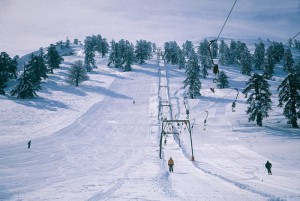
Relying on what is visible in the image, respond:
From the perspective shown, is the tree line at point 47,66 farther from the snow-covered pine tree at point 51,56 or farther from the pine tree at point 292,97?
the pine tree at point 292,97

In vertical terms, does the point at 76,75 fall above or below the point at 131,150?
above

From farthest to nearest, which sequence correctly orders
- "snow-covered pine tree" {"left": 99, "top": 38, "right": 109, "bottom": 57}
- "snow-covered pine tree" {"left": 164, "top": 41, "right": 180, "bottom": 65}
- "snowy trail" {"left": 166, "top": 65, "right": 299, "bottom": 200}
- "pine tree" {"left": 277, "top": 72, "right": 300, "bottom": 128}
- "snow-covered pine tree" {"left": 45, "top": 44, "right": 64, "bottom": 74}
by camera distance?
1. "snow-covered pine tree" {"left": 99, "top": 38, "right": 109, "bottom": 57}
2. "snow-covered pine tree" {"left": 164, "top": 41, "right": 180, "bottom": 65}
3. "snow-covered pine tree" {"left": 45, "top": 44, "right": 64, "bottom": 74}
4. "pine tree" {"left": 277, "top": 72, "right": 300, "bottom": 128}
5. "snowy trail" {"left": 166, "top": 65, "right": 299, "bottom": 200}

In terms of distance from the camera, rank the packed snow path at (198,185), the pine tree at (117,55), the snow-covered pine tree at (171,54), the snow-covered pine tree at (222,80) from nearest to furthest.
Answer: the packed snow path at (198,185)
the snow-covered pine tree at (222,80)
the pine tree at (117,55)
the snow-covered pine tree at (171,54)

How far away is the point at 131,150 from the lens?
3359 centimetres

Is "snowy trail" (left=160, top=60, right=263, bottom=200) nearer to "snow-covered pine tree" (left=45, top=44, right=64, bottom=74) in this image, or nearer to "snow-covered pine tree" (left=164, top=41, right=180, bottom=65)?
"snow-covered pine tree" (left=45, top=44, right=64, bottom=74)

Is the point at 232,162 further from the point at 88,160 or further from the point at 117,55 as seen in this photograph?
the point at 117,55

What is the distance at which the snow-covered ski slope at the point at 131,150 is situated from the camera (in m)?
15.9

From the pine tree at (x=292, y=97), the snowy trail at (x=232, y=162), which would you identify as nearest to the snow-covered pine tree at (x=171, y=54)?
the snowy trail at (x=232, y=162)

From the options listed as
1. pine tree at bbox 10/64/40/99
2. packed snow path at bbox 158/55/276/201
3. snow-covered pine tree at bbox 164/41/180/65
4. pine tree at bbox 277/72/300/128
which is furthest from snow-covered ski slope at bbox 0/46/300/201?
snow-covered pine tree at bbox 164/41/180/65

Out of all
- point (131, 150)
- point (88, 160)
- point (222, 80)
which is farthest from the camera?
point (222, 80)

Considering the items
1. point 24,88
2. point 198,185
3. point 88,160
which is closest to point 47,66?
point 24,88

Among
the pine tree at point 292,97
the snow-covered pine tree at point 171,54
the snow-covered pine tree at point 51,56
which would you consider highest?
the snow-covered pine tree at point 171,54

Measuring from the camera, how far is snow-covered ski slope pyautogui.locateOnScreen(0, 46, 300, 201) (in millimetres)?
15859

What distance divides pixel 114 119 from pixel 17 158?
90.0ft
